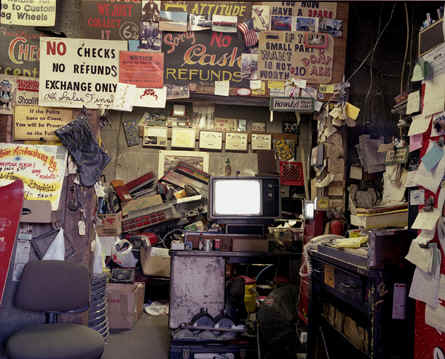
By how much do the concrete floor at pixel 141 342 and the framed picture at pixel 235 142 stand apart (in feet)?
8.56

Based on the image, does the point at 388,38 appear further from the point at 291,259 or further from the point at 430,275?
the point at 430,275

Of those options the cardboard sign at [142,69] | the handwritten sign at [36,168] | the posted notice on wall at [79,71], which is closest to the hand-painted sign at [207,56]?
the cardboard sign at [142,69]

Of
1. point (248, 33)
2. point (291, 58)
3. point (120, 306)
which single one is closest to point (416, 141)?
point (291, 58)

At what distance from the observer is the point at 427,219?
1.86 metres

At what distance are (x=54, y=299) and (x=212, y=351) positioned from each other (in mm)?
1421

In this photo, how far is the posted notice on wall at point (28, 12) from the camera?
4273 mm

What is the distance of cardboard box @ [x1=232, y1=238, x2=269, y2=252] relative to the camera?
3520mm

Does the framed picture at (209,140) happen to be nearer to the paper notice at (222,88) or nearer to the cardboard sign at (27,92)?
the paper notice at (222,88)

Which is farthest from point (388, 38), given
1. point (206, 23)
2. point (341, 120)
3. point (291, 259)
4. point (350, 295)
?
point (350, 295)

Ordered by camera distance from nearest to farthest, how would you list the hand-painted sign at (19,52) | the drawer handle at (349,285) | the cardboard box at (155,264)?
the drawer handle at (349,285)
the hand-painted sign at (19,52)
the cardboard box at (155,264)

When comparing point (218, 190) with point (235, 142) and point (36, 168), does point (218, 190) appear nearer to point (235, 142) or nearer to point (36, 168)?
point (36, 168)

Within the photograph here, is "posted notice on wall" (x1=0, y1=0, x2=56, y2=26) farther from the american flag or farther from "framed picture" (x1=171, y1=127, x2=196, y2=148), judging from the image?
"framed picture" (x1=171, y1=127, x2=196, y2=148)

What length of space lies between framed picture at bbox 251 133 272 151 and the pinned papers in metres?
4.18

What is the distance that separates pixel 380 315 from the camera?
205cm
